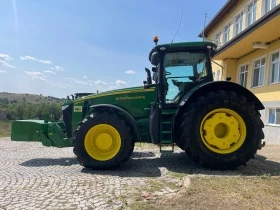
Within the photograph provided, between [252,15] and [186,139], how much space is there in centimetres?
1392

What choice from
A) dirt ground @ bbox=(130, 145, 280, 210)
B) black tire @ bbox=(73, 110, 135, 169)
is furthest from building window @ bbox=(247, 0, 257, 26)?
dirt ground @ bbox=(130, 145, 280, 210)

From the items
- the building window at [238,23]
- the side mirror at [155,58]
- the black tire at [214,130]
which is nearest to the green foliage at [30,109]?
the side mirror at [155,58]

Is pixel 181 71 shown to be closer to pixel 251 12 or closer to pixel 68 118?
pixel 68 118

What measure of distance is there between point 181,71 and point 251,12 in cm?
1293

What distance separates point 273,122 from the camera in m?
14.3

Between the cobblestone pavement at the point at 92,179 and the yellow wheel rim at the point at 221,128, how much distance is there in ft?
1.80

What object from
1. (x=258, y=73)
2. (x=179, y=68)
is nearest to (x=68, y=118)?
(x=179, y=68)

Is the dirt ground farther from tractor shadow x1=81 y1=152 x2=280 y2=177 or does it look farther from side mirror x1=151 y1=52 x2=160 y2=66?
side mirror x1=151 y1=52 x2=160 y2=66

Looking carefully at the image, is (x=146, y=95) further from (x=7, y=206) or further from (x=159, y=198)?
(x=7, y=206)

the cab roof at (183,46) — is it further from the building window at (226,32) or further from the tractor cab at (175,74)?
the building window at (226,32)

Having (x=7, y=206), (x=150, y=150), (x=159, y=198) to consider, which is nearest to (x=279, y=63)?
(x=150, y=150)

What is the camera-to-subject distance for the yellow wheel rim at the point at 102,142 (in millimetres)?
7031

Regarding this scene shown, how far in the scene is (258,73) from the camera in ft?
55.4

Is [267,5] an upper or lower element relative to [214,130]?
upper
